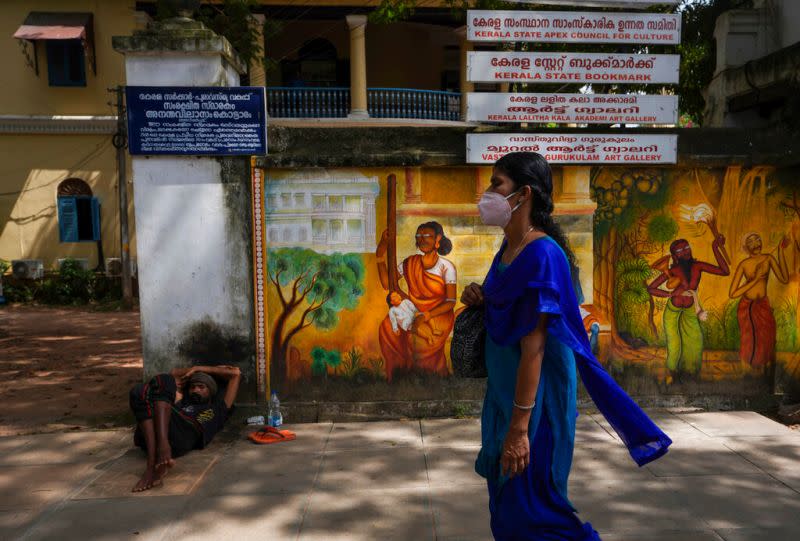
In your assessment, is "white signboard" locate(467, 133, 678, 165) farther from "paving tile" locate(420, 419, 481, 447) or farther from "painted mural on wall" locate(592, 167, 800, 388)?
"paving tile" locate(420, 419, 481, 447)

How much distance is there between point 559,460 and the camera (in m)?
2.47

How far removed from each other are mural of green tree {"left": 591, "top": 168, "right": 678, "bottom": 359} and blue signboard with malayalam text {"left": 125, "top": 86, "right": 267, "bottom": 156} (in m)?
2.91

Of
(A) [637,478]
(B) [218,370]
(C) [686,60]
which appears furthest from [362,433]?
(C) [686,60]

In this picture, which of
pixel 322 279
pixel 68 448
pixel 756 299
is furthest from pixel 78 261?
pixel 756 299

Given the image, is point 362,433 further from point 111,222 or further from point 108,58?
point 108,58

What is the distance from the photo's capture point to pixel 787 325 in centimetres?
573

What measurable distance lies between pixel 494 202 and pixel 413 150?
3000 millimetres

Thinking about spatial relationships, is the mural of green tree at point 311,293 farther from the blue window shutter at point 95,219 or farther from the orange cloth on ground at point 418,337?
the blue window shutter at point 95,219

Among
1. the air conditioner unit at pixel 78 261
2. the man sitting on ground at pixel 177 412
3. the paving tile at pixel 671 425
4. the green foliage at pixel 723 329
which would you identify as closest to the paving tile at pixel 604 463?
the paving tile at pixel 671 425

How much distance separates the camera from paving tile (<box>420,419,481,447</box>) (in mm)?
4988

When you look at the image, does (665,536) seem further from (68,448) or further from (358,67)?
(358,67)

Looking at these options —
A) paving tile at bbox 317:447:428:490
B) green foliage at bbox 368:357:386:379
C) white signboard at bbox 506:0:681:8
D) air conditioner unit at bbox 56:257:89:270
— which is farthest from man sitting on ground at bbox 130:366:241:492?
air conditioner unit at bbox 56:257:89:270

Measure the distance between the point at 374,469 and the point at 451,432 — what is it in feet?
3.08

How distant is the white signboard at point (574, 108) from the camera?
214 inches
